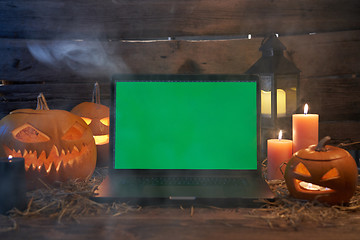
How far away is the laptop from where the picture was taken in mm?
1064

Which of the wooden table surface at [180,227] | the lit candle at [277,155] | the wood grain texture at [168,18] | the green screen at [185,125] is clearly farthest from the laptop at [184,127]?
the wood grain texture at [168,18]

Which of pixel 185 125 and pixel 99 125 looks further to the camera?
pixel 99 125

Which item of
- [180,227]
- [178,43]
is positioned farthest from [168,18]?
[180,227]

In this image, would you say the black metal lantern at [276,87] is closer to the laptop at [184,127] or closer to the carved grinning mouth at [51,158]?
the laptop at [184,127]

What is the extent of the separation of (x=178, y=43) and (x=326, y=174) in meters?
0.90

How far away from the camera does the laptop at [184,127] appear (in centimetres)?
106

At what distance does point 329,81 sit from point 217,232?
110 centimetres

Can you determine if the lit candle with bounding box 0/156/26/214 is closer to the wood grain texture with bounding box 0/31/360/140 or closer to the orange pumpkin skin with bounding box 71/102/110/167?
the orange pumpkin skin with bounding box 71/102/110/167

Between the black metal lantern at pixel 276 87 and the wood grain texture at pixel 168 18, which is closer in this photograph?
the black metal lantern at pixel 276 87

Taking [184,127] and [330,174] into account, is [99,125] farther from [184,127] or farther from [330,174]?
[330,174]

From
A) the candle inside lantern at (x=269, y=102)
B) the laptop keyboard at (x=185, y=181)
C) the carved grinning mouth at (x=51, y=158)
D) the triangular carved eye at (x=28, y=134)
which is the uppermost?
the candle inside lantern at (x=269, y=102)

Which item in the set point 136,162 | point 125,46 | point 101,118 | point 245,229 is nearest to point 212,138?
point 136,162

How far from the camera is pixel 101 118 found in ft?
4.56

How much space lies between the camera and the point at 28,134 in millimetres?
1112
